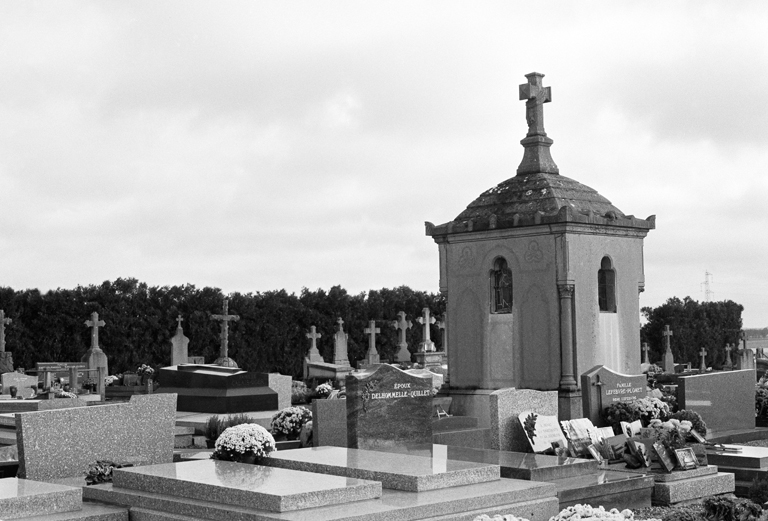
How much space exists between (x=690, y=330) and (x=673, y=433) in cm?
4056

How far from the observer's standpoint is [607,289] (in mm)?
16656

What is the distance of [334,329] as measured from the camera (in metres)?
43.2

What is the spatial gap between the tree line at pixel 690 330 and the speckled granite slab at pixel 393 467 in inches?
1639

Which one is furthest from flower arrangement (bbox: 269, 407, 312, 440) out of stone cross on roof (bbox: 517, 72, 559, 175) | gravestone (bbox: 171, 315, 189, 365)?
gravestone (bbox: 171, 315, 189, 365)

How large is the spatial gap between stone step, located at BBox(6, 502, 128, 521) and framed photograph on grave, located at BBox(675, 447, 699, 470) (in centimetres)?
603

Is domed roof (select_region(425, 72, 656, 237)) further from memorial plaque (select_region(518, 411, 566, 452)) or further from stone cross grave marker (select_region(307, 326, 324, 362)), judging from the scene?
stone cross grave marker (select_region(307, 326, 324, 362))

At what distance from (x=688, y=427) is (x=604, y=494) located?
8.60ft

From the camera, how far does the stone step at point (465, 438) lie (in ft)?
40.1

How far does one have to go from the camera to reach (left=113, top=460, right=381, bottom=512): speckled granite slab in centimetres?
718

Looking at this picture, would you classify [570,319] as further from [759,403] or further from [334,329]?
[334,329]

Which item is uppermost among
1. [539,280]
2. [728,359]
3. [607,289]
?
[539,280]

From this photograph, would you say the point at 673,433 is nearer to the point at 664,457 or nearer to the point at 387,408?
the point at 664,457

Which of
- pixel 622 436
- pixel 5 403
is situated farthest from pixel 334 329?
pixel 622 436

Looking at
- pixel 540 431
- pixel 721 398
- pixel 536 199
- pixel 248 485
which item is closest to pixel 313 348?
pixel 536 199
